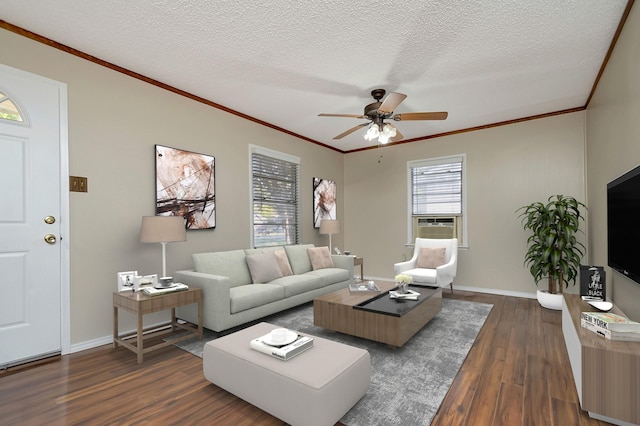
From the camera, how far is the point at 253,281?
393 centimetres

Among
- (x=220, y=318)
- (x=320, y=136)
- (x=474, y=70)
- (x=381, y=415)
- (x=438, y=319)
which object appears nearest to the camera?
(x=381, y=415)

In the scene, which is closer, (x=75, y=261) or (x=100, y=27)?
(x=100, y=27)

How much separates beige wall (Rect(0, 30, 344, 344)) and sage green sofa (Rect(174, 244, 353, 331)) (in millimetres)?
435

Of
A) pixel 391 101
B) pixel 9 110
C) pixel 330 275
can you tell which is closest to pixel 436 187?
pixel 330 275

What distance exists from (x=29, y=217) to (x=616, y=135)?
17.5ft

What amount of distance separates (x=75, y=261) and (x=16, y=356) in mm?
837

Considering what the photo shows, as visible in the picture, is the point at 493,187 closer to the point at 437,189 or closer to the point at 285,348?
the point at 437,189

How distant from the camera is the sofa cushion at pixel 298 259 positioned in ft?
15.2

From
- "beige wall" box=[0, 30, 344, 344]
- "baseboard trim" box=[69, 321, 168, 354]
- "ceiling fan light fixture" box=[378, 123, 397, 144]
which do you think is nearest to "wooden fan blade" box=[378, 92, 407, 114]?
"ceiling fan light fixture" box=[378, 123, 397, 144]

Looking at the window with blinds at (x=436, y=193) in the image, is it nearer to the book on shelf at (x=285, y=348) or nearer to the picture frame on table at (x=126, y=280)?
the book on shelf at (x=285, y=348)

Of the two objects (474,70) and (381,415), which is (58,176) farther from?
(474,70)

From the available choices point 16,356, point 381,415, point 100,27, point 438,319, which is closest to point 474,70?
point 438,319

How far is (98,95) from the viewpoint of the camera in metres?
3.04

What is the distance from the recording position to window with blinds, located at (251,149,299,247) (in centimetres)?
481
